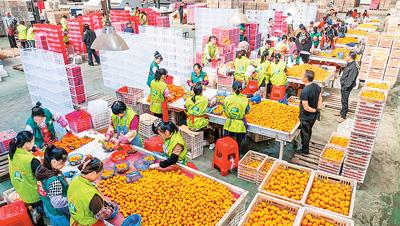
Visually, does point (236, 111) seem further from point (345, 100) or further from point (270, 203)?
point (345, 100)

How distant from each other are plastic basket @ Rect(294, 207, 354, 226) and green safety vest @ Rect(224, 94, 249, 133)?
9.00ft

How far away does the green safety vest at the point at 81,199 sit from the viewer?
3.36 meters

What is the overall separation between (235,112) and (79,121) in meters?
3.42

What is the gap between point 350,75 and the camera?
841 cm

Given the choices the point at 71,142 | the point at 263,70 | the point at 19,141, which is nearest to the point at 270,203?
the point at 19,141

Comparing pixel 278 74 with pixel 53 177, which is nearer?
pixel 53 177

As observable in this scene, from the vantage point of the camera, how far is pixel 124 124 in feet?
18.0

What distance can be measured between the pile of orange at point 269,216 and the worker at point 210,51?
23.3ft

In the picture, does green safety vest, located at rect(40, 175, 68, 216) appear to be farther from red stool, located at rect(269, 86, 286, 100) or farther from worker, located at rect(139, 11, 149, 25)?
worker, located at rect(139, 11, 149, 25)

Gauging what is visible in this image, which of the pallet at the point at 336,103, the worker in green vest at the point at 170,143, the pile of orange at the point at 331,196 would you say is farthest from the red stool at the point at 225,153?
the pallet at the point at 336,103

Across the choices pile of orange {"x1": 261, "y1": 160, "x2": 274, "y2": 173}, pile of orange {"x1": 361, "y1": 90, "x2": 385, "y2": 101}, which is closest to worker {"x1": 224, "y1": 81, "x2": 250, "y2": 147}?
pile of orange {"x1": 261, "y1": 160, "x2": 274, "y2": 173}

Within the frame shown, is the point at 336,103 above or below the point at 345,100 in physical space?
below

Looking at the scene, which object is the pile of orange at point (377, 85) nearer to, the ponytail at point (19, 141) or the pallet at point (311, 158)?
the pallet at point (311, 158)

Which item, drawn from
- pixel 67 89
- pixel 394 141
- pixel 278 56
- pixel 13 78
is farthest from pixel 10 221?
pixel 13 78
